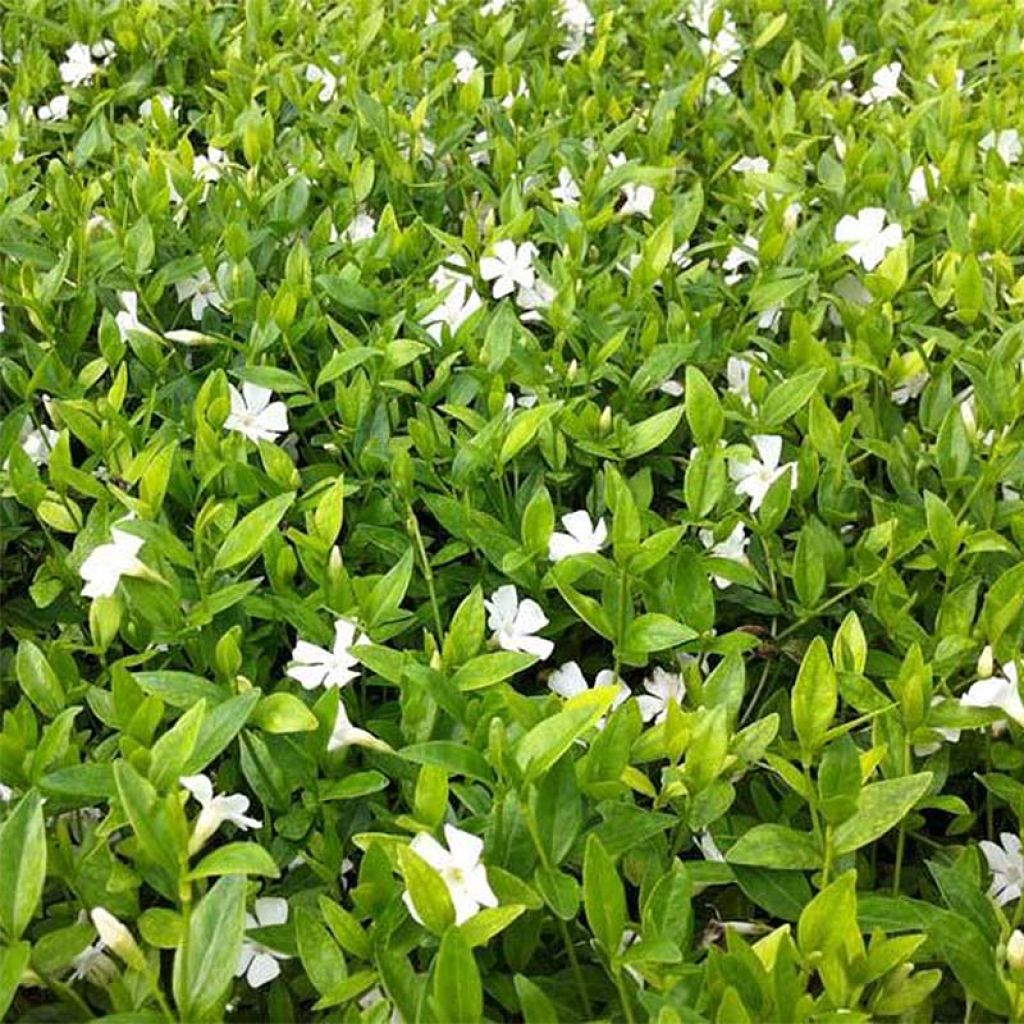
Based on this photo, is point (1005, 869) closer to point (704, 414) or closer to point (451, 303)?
point (704, 414)

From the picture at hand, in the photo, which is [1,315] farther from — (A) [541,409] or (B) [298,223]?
(A) [541,409]

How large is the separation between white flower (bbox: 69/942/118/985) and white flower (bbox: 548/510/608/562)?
0.57m

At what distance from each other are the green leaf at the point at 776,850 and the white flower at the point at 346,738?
32 cm

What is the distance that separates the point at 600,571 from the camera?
4.50ft

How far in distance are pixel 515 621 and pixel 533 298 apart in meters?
A: 0.62

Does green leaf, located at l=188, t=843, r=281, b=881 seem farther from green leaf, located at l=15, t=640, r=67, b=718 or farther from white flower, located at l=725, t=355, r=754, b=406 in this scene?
white flower, located at l=725, t=355, r=754, b=406

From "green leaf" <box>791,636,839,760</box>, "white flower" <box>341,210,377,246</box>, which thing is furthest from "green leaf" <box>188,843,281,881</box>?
"white flower" <box>341,210,377,246</box>

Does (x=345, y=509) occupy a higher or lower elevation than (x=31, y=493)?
lower

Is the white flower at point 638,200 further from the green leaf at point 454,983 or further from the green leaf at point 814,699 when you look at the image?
the green leaf at point 454,983

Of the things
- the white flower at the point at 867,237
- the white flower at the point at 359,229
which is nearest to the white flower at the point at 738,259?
the white flower at the point at 867,237

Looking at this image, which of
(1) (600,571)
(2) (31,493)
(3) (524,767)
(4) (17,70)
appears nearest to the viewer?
(3) (524,767)

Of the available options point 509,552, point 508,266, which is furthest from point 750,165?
point 509,552

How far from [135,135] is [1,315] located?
2.13 ft

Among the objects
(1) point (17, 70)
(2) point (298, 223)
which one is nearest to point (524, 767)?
(2) point (298, 223)
